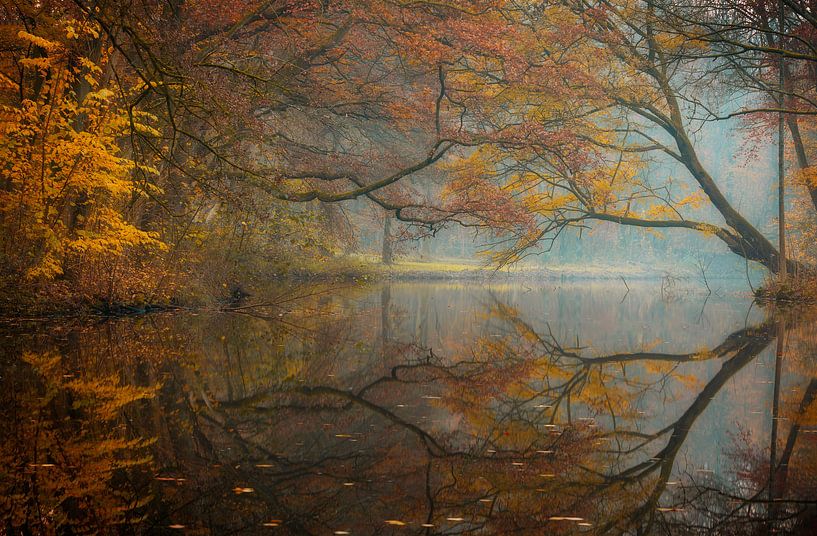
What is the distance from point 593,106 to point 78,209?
49.0 ft

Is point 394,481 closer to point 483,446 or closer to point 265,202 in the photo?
point 483,446

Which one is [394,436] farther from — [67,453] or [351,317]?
[351,317]

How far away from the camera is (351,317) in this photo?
660 inches

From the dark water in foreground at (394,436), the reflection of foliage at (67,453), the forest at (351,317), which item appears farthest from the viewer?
the forest at (351,317)

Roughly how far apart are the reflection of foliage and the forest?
26 millimetres

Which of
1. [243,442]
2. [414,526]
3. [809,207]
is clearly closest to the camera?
[414,526]

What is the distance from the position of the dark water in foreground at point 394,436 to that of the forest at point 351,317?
0.11 feet

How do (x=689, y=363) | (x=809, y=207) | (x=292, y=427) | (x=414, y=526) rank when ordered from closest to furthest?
(x=414, y=526), (x=292, y=427), (x=689, y=363), (x=809, y=207)

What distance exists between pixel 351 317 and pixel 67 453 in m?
12.0

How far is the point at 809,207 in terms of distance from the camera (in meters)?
30.3

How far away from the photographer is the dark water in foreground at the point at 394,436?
406 cm

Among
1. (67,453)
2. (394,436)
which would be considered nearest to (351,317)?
(394,436)

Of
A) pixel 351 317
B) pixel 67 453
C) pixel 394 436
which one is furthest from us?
pixel 351 317

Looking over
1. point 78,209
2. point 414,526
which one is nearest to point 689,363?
point 414,526
